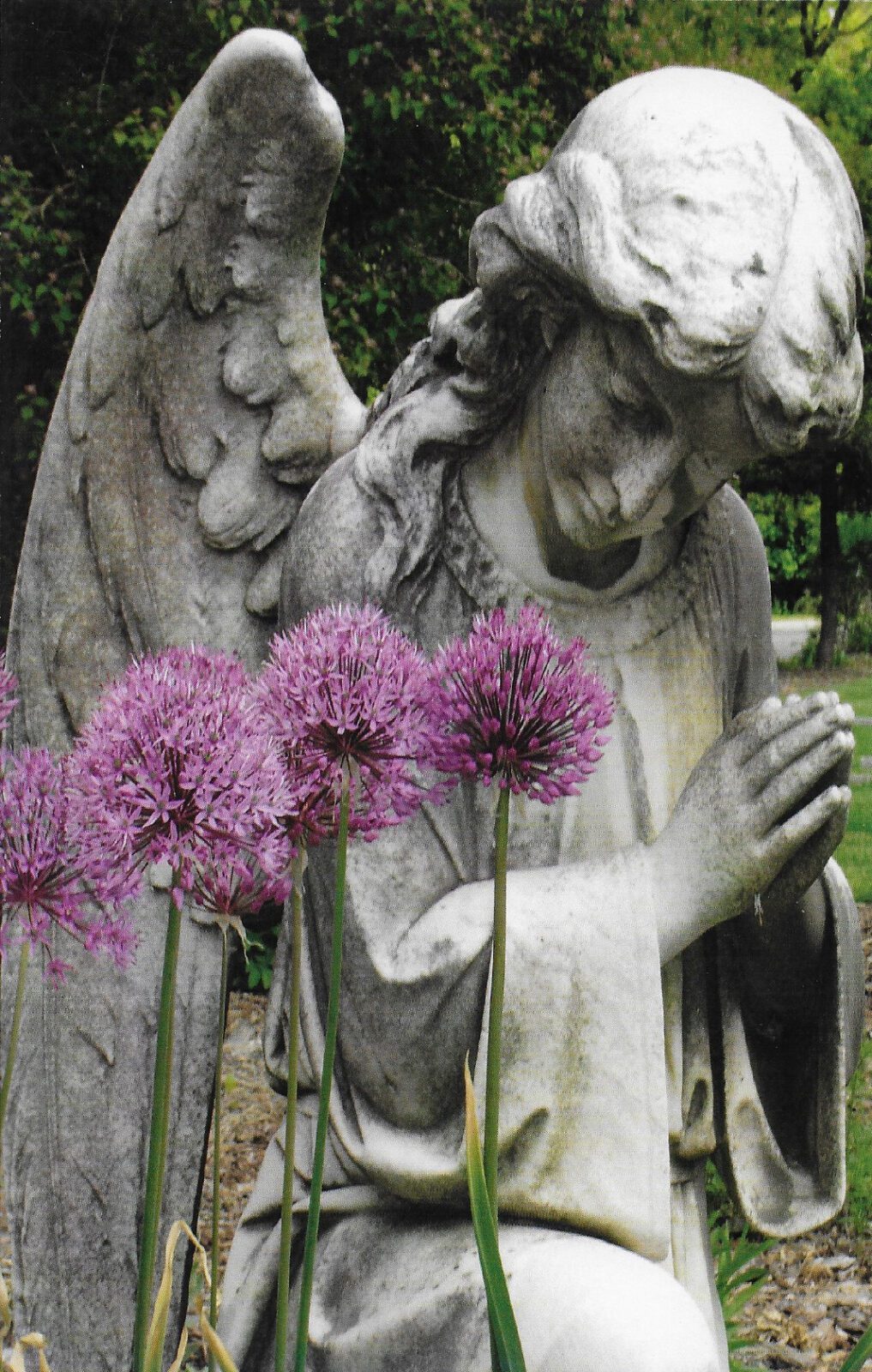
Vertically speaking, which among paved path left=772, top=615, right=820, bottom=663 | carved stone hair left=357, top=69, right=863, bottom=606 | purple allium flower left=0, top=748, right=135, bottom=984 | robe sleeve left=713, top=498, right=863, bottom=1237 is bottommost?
paved path left=772, top=615, right=820, bottom=663

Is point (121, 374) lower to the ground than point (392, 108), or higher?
lower

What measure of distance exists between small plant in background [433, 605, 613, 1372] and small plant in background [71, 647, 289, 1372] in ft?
0.59

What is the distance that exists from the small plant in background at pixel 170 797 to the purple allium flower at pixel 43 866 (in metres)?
0.01

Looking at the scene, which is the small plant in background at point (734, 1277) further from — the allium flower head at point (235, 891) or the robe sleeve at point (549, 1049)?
the allium flower head at point (235, 891)

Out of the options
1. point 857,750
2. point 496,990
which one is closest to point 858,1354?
point 496,990

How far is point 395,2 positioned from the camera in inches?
226

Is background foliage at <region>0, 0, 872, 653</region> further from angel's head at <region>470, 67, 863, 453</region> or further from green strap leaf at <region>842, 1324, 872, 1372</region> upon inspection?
green strap leaf at <region>842, 1324, 872, 1372</region>

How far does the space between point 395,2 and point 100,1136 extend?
15.2ft

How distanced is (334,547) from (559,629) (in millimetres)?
286

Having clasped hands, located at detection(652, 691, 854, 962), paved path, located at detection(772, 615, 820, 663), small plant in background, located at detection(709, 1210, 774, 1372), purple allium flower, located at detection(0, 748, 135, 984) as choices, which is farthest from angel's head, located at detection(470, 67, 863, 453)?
paved path, located at detection(772, 615, 820, 663)

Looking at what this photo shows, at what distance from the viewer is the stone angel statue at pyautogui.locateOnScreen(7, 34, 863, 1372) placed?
1.64 m

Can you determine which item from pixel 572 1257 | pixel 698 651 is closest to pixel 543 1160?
pixel 572 1257

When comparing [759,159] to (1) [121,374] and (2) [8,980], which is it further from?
(2) [8,980]

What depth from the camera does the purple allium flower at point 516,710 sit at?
119 centimetres
